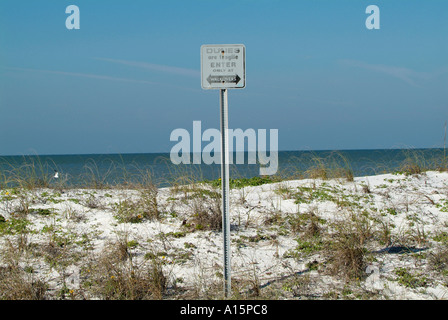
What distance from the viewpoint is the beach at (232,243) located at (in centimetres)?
472

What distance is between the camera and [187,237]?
6.45 meters

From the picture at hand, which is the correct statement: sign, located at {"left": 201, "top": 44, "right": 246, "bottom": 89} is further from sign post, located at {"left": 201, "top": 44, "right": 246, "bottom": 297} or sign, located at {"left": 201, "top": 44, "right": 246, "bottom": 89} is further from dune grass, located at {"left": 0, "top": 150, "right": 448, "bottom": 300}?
dune grass, located at {"left": 0, "top": 150, "right": 448, "bottom": 300}

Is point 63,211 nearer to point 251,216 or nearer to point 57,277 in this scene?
point 57,277

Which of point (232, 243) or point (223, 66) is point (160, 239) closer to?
point (232, 243)

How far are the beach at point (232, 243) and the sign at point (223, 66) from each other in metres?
2.44

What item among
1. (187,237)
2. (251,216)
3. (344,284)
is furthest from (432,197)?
(187,237)

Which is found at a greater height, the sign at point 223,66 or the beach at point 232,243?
the sign at point 223,66

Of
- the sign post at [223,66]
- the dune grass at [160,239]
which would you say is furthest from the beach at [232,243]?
the sign post at [223,66]

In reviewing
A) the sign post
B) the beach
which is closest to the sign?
the sign post

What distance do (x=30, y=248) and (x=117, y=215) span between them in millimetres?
1860

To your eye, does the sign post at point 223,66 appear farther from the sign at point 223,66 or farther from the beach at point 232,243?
the beach at point 232,243

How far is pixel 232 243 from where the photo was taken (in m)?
6.20

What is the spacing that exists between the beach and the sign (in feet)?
8.02
